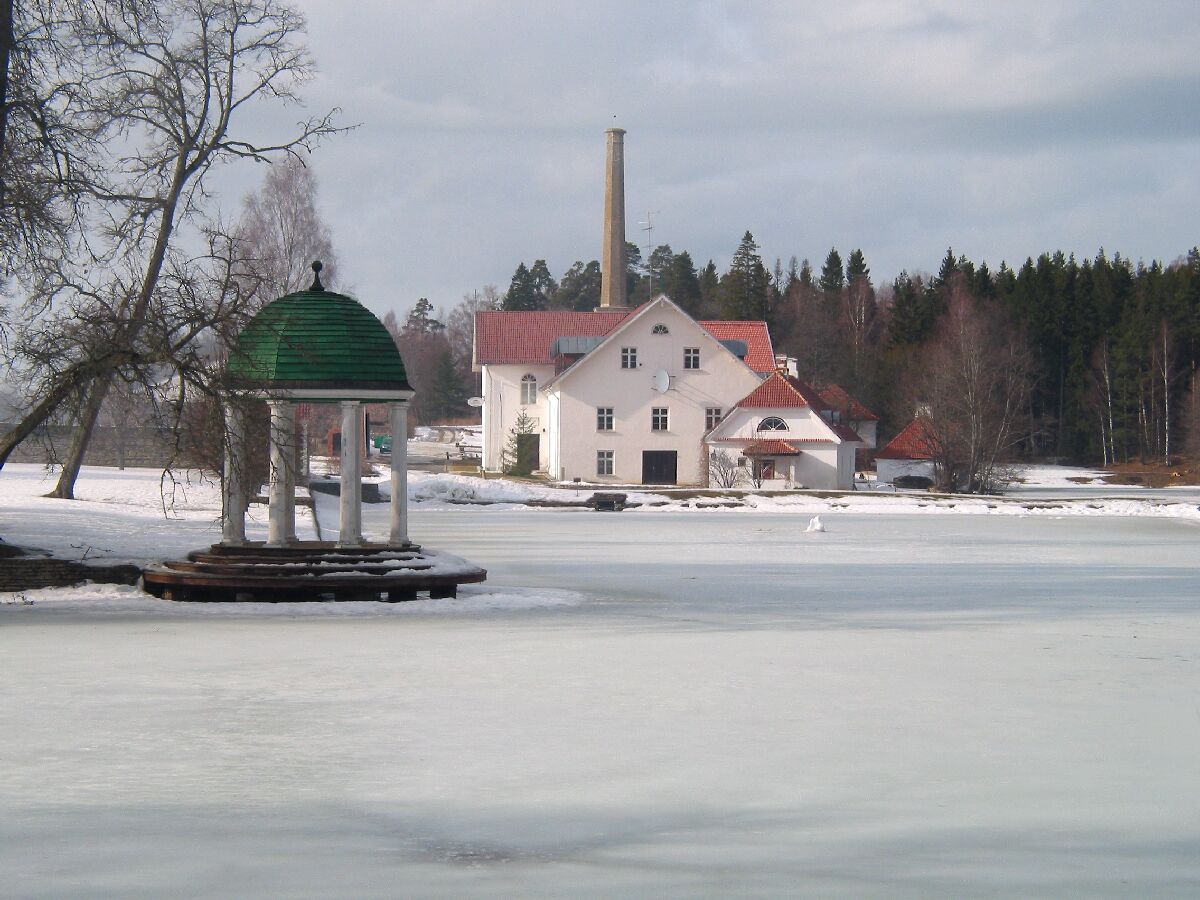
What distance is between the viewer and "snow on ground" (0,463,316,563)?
21406 millimetres

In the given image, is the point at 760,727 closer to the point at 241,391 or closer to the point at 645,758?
the point at 645,758

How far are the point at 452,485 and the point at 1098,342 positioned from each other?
64865mm

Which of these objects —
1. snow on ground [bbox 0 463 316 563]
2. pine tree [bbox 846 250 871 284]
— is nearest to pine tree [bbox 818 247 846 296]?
pine tree [bbox 846 250 871 284]

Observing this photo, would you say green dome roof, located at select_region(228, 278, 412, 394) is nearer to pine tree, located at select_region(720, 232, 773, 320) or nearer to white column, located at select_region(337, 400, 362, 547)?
white column, located at select_region(337, 400, 362, 547)

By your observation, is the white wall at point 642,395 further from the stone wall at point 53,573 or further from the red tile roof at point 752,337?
the stone wall at point 53,573

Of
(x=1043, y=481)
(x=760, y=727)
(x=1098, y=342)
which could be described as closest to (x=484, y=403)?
(x=1043, y=481)

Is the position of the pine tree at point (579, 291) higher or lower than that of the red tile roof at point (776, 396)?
higher

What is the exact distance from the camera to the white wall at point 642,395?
6419 centimetres

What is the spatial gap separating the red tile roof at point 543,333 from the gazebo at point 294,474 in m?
51.5

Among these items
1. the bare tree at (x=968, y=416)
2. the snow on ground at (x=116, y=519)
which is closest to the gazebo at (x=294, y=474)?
the snow on ground at (x=116, y=519)

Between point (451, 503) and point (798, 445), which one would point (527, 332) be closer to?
point (798, 445)

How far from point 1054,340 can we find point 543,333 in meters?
48.7

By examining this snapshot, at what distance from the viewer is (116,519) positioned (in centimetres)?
2756

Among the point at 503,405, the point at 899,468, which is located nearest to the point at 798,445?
the point at 899,468
